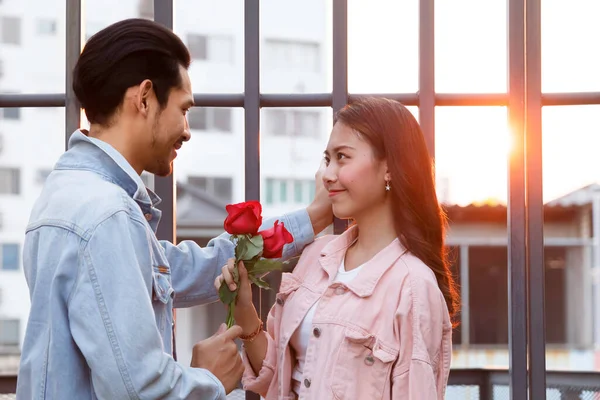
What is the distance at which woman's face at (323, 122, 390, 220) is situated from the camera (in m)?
2.06

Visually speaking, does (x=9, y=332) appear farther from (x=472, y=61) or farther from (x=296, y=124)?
(x=472, y=61)

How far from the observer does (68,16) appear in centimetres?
233

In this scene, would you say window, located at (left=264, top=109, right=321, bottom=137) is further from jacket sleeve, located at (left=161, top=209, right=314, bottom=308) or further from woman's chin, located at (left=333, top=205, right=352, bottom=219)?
woman's chin, located at (left=333, top=205, right=352, bottom=219)

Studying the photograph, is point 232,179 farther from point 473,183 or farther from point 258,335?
point 258,335

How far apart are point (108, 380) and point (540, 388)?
4.05 feet

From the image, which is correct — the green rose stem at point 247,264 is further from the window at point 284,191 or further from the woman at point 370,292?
the window at point 284,191

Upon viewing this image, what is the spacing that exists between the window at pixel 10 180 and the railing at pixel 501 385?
41374 millimetres

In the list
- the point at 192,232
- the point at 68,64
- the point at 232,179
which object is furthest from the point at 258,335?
the point at 232,179

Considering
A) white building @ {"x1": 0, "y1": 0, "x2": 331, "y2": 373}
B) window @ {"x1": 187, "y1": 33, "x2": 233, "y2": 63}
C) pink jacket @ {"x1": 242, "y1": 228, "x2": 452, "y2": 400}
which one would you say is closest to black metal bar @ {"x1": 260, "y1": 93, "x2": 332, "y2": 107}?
pink jacket @ {"x1": 242, "y1": 228, "x2": 452, "y2": 400}

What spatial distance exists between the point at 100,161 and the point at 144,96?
0.16 m

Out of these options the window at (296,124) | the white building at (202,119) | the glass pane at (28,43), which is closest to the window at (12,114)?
the white building at (202,119)

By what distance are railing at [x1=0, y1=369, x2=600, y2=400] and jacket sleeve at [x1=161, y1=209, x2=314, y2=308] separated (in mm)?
1100

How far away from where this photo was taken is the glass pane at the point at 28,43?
4450cm

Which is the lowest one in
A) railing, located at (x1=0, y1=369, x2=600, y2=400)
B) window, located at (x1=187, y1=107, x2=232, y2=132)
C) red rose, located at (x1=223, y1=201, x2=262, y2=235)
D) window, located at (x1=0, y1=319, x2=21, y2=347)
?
window, located at (x1=0, y1=319, x2=21, y2=347)
